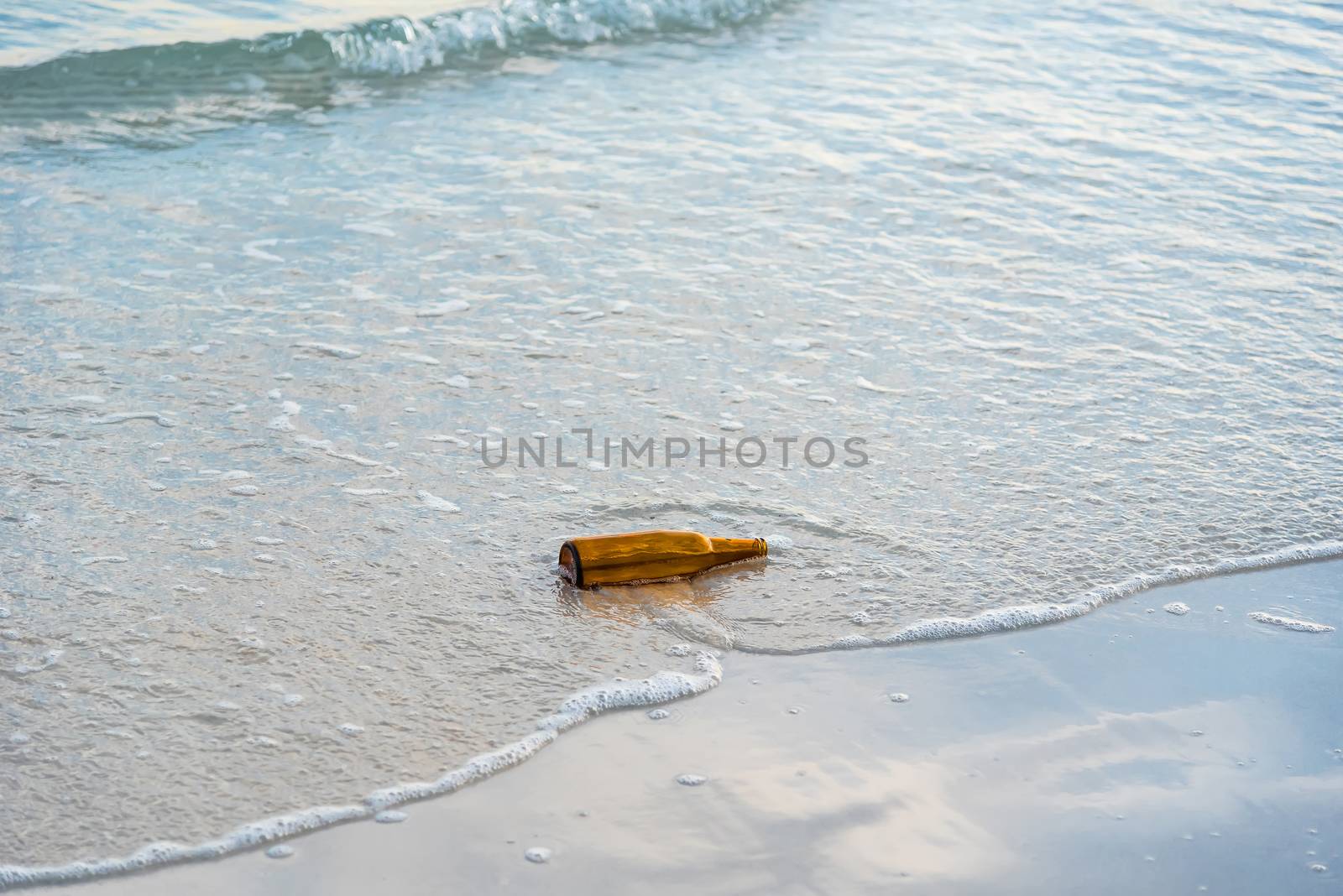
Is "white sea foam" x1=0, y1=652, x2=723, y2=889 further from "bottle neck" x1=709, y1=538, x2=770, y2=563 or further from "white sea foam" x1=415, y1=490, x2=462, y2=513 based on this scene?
"white sea foam" x1=415, y1=490, x2=462, y2=513

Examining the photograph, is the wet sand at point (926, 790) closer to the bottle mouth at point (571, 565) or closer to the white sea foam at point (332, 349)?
the bottle mouth at point (571, 565)

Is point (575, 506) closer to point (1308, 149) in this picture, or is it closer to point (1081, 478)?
point (1081, 478)

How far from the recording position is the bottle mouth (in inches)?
132

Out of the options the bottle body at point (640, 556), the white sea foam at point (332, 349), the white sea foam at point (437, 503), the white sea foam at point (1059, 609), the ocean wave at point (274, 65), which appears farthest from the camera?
the ocean wave at point (274, 65)

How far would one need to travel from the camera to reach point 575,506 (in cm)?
382

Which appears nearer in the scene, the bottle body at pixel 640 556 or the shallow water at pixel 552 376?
→ the shallow water at pixel 552 376

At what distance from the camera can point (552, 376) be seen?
4629 millimetres

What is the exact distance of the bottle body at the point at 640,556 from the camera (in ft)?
11.0

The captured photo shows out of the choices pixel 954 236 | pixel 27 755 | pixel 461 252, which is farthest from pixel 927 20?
pixel 27 755

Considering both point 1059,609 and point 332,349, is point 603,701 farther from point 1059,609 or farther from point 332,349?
point 332,349

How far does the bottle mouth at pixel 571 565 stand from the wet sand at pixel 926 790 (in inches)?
18.9

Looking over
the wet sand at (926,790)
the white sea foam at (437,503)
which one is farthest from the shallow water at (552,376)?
the wet sand at (926,790)

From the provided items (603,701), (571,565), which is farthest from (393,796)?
(571,565)

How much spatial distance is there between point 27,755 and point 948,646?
A: 6.83 ft
